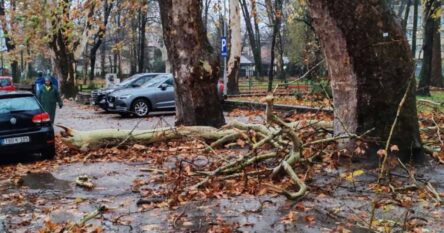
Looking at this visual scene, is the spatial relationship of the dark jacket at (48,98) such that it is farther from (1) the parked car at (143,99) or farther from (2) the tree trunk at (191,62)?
(1) the parked car at (143,99)

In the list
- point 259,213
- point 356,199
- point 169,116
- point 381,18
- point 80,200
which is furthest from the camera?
point 169,116

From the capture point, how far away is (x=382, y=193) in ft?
23.5

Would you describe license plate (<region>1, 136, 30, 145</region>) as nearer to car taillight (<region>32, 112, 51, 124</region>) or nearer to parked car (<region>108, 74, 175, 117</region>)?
car taillight (<region>32, 112, 51, 124</region>)

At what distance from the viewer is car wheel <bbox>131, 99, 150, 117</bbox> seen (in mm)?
22173

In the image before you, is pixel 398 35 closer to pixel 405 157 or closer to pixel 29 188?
pixel 405 157

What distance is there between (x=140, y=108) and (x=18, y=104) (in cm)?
1097

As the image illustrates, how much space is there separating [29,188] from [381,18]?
586cm

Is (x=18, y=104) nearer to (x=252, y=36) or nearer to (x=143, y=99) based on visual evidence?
(x=143, y=99)

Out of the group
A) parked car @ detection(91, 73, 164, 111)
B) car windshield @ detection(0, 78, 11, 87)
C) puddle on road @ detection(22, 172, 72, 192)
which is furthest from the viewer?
car windshield @ detection(0, 78, 11, 87)

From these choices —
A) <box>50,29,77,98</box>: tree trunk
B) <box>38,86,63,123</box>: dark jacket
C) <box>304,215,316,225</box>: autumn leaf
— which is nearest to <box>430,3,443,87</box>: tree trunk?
<box>50,29,77,98</box>: tree trunk

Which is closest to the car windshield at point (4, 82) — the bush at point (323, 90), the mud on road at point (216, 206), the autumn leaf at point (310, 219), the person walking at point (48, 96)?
the person walking at point (48, 96)

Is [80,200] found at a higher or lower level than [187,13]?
lower

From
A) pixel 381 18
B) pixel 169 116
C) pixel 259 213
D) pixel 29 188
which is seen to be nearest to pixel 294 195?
pixel 259 213

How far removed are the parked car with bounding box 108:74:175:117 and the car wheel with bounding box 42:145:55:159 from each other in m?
10.4
